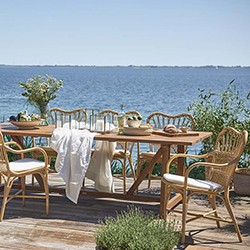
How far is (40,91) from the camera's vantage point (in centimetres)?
570

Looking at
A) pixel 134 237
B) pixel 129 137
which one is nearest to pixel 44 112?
→ pixel 129 137

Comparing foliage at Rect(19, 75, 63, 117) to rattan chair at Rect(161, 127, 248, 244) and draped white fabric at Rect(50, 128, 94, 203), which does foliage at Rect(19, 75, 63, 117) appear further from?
rattan chair at Rect(161, 127, 248, 244)

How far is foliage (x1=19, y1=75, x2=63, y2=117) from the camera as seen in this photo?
18.7 feet

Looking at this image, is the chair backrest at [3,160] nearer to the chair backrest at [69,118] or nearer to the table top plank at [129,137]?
the table top plank at [129,137]

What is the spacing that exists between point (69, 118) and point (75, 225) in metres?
1.34

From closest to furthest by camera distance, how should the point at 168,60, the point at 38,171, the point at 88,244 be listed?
the point at 88,244 → the point at 38,171 → the point at 168,60

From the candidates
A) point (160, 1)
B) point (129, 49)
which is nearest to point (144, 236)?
point (160, 1)

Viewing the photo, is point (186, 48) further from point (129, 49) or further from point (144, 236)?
point (144, 236)

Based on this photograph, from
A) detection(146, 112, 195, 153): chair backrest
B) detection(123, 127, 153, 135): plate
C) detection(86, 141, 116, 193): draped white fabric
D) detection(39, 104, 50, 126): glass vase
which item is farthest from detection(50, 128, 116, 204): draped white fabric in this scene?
detection(146, 112, 195, 153): chair backrest

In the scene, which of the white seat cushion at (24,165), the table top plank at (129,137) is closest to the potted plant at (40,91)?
the table top plank at (129,137)

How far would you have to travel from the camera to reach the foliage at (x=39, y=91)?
225 inches

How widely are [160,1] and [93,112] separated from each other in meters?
16.8

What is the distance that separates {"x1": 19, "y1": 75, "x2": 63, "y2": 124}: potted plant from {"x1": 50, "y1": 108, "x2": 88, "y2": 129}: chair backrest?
183 mm

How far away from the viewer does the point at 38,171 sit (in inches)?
195
